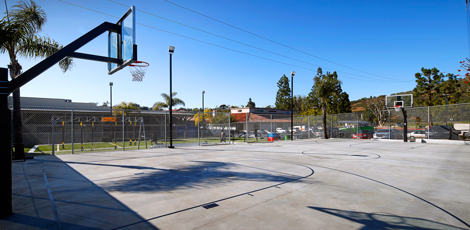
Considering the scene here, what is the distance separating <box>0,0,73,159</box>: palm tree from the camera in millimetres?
10383

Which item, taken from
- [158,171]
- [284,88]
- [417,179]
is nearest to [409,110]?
[417,179]

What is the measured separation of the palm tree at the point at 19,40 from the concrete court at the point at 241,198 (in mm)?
3826

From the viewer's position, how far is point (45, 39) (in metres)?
12.4

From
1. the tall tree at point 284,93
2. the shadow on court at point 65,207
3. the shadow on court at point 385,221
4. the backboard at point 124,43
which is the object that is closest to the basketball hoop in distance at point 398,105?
the shadow on court at point 385,221

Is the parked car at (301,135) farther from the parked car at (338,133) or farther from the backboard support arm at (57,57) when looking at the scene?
the backboard support arm at (57,57)

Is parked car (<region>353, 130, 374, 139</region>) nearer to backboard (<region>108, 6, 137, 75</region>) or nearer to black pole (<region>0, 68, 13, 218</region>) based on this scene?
backboard (<region>108, 6, 137, 75</region>)

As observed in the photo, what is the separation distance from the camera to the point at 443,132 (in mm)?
20266

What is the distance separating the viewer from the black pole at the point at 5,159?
4332mm

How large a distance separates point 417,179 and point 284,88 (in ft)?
265

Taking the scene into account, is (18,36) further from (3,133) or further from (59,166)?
(3,133)

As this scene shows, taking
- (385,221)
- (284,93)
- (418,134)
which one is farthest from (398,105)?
(284,93)

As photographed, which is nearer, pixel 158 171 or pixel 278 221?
pixel 278 221

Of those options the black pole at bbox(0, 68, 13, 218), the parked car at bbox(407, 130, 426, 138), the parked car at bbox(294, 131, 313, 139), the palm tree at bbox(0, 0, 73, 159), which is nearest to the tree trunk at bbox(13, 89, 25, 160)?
the palm tree at bbox(0, 0, 73, 159)

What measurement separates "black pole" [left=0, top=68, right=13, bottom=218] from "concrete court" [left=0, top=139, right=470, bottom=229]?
24 centimetres
